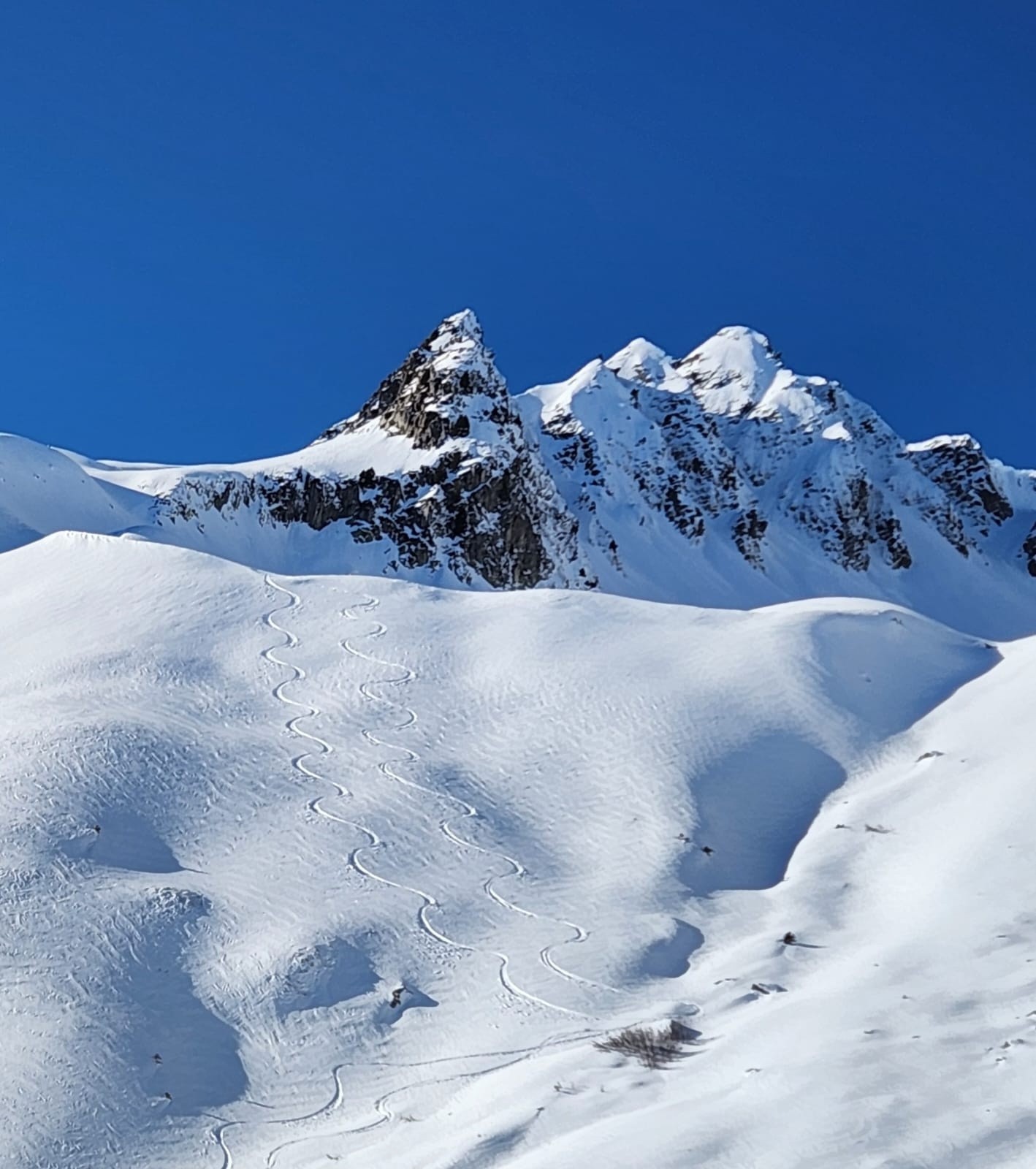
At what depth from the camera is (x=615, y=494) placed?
274 feet

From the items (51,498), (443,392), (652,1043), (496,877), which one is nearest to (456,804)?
(496,877)

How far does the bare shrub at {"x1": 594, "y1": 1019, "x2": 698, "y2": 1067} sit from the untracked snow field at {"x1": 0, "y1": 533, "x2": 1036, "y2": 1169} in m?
0.14

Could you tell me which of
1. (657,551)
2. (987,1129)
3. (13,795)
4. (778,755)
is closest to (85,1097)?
(13,795)

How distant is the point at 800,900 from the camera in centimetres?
1133

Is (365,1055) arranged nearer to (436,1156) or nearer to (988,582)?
(436,1156)

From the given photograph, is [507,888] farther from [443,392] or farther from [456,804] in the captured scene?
[443,392]

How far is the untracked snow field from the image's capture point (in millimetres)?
7383

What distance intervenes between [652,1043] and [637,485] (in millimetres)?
79543

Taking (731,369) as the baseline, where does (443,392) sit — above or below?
below

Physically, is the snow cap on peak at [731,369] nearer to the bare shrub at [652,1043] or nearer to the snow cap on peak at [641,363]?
the snow cap on peak at [641,363]

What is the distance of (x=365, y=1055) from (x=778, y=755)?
7650 millimetres

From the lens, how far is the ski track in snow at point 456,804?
1005cm

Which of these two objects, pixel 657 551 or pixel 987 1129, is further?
pixel 657 551

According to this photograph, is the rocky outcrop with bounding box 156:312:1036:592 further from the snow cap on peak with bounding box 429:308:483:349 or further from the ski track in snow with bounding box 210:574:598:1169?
the ski track in snow with bounding box 210:574:598:1169
